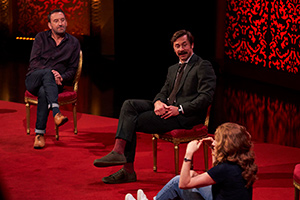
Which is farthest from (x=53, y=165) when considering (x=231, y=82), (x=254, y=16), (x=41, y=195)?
(x=254, y=16)

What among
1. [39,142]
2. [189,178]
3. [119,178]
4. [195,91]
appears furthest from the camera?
[39,142]

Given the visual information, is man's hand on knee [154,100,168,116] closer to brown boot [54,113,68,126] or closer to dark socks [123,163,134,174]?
dark socks [123,163,134,174]

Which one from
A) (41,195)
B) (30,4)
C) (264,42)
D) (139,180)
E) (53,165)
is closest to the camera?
(41,195)

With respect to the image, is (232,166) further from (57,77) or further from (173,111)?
(57,77)

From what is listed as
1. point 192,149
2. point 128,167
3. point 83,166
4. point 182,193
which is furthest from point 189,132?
point 192,149

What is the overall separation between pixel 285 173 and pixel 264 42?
524cm

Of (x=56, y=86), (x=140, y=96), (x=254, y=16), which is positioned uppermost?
Answer: (x=254, y=16)

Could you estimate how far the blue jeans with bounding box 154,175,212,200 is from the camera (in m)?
2.72

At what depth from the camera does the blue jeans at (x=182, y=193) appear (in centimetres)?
272

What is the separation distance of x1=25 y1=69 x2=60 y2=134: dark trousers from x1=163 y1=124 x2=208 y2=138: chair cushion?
1.38 metres

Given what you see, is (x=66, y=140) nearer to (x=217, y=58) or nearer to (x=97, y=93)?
(x=97, y=93)

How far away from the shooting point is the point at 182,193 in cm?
278

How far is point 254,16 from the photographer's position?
361 inches

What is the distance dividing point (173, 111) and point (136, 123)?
0.99 ft
